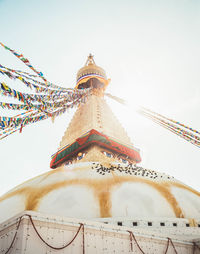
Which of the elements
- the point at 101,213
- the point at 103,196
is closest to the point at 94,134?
the point at 103,196

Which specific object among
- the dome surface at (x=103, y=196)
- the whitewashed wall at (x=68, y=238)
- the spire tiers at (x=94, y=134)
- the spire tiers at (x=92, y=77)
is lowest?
the whitewashed wall at (x=68, y=238)

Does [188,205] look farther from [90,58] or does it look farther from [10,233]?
[90,58]

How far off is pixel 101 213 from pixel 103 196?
43cm

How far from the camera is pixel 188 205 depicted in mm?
5652

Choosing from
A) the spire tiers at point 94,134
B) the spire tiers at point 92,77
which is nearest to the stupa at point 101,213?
the spire tiers at point 94,134

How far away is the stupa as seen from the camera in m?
3.19

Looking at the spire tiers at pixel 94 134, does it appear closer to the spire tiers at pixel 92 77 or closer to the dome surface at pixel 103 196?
the spire tiers at pixel 92 77

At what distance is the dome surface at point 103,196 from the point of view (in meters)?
5.07

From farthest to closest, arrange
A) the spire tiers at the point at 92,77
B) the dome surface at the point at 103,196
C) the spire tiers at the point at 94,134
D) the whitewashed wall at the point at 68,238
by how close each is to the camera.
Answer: the spire tiers at the point at 92,77, the spire tiers at the point at 94,134, the dome surface at the point at 103,196, the whitewashed wall at the point at 68,238

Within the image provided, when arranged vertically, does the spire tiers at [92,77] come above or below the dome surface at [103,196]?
above

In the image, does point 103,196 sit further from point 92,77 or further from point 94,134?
point 92,77

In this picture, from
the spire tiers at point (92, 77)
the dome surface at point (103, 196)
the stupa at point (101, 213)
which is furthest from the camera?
the spire tiers at point (92, 77)

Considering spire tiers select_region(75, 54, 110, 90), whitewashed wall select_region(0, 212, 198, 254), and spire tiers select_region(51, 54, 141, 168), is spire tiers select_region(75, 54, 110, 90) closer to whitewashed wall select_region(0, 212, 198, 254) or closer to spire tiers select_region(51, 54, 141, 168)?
spire tiers select_region(51, 54, 141, 168)

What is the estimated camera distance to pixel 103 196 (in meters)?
5.26
